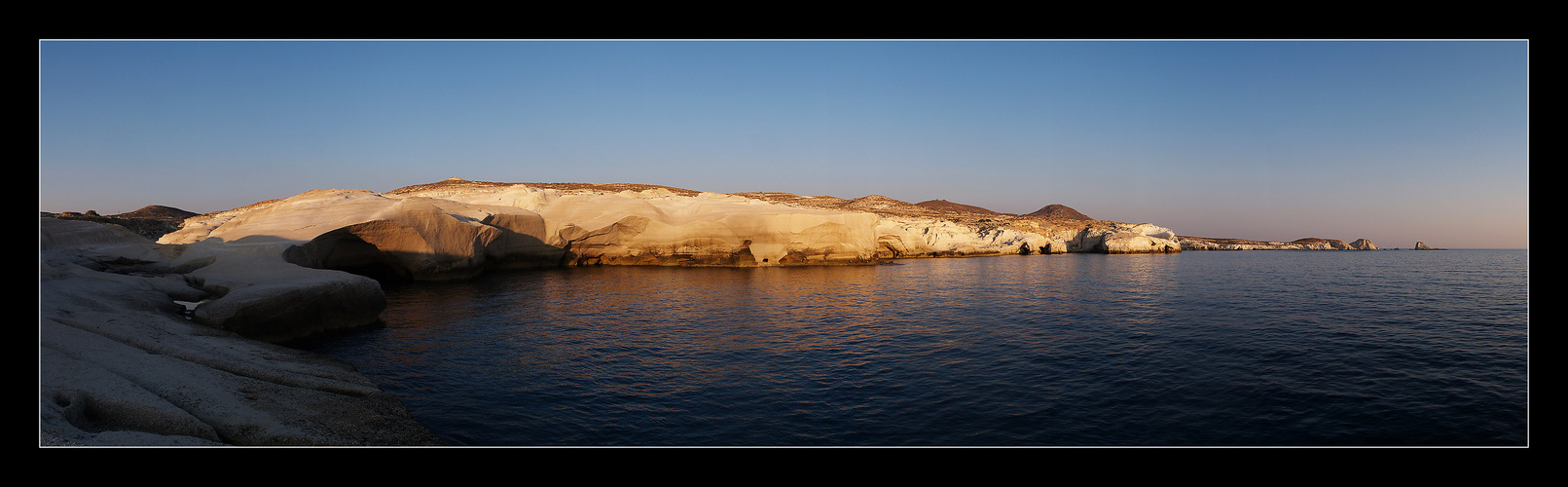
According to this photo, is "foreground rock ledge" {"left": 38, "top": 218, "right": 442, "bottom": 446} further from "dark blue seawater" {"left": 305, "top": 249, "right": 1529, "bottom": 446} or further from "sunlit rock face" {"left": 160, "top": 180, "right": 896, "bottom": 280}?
"sunlit rock face" {"left": 160, "top": 180, "right": 896, "bottom": 280}

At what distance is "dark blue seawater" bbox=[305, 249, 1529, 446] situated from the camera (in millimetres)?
8578

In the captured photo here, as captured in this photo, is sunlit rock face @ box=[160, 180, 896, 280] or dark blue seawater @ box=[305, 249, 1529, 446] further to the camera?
sunlit rock face @ box=[160, 180, 896, 280]

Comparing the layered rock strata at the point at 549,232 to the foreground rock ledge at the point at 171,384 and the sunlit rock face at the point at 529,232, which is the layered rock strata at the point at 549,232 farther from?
the foreground rock ledge at the point at 171,384

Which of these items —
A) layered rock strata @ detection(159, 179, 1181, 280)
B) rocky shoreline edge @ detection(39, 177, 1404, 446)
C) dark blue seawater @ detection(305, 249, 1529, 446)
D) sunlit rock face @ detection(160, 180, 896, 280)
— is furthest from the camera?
layered rock strata @ detection(159, 179, 1181, 280)

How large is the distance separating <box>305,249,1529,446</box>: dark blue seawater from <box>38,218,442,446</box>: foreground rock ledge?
2.88ft

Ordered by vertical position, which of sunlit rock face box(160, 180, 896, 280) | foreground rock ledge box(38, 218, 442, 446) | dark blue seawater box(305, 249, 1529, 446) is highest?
sunlit rock face box(160, 180, 896, 280)

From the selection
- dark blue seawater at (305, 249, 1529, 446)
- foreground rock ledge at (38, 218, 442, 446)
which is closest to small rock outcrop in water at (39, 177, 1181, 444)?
foreground rock ledge at (38, 218, 442, 446)

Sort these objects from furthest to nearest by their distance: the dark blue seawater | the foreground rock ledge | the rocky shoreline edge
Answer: the dark blue seawater, the rocky shoreline edge, the foreground rock ledge

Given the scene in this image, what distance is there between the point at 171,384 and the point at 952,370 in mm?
11673

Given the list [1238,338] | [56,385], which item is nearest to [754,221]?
[1238,338]

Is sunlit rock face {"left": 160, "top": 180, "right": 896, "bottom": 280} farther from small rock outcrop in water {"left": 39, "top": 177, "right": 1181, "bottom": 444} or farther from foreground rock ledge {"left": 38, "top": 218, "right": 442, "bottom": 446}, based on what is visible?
foreground rock ledge {"left": 38, "top": 218, "right": 442, "bottom": 446}

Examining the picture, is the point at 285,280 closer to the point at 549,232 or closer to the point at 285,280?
the point at 285,280

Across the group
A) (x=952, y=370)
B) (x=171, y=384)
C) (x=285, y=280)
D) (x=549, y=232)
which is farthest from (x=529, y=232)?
(x=952, y=370)

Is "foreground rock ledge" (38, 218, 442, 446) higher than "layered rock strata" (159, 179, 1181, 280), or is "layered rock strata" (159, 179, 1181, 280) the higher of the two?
"layered rock strata" (159, 179, 1181, 280)
